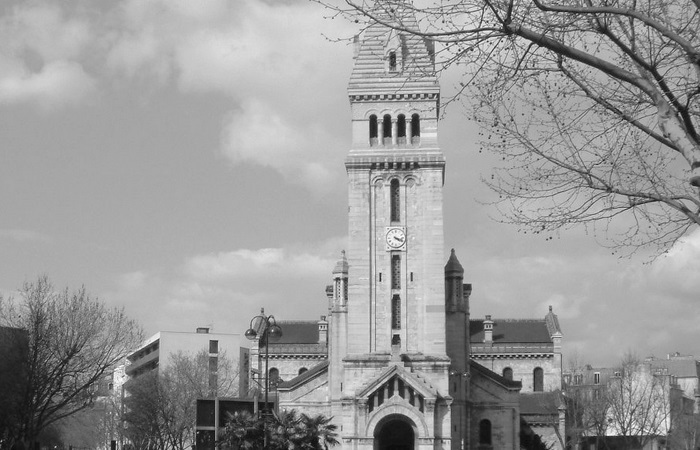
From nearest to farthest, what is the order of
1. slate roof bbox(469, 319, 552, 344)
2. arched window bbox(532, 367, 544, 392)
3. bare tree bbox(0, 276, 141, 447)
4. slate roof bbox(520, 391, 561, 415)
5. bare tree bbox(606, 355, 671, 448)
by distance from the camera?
bare tree bbox(0, 276, 141, 447) → bare tree bbox(606, 355, 671, 448) → slate roof bbox(520, 391, 561, 415) → arched window bbox(532, 367, 544, 392) → slate roof bbox(469, 319, 552, 344)

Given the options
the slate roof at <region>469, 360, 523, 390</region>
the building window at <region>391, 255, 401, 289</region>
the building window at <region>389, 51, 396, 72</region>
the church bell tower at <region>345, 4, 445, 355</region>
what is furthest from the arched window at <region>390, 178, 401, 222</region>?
the slate roof at <region>469, 360, 523, 390</region>

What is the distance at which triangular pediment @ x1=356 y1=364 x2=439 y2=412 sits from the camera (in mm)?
65500

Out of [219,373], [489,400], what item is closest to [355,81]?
[489,400]

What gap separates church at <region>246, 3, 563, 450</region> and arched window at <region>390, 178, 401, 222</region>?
7 cm

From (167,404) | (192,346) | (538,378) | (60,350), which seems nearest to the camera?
(60,350)

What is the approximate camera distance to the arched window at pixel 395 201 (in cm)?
7019

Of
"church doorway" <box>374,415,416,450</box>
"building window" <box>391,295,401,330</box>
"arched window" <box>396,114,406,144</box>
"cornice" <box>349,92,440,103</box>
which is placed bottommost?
"church doorway" <box>374,415,416,450</box>

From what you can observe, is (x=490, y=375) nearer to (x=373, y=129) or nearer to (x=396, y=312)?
(x=396, y=312)

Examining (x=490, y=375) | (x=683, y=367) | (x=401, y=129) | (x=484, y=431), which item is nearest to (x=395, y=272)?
(x=401, y=129)

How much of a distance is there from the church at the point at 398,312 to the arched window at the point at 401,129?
69 mm

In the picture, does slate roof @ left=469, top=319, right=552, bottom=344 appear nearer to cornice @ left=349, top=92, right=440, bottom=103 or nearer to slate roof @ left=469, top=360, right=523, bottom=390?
slate roof @ left=469, top=360, right=523, bottom=390

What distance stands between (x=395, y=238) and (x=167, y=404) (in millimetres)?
31787

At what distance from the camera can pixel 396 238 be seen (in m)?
69.6

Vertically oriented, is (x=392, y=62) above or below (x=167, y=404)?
above
